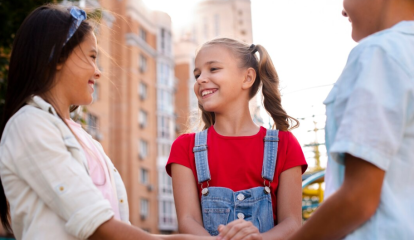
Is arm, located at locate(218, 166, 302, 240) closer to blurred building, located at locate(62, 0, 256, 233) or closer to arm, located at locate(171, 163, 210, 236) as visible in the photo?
arm, located at locate(171, 163, 210, 236)

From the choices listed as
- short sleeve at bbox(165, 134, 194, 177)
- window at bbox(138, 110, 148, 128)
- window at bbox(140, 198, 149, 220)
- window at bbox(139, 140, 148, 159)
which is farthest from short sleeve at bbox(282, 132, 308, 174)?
window at bbox(138, 110, 148, 128)

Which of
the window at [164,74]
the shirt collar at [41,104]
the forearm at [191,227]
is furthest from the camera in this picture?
the window at [164,74]

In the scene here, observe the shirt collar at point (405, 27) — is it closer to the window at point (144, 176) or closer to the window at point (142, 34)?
the window at point (144, 176)

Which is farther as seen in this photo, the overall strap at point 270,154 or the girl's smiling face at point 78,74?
the overall strap at point 270,154

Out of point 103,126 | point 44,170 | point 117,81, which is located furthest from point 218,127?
point 117,81

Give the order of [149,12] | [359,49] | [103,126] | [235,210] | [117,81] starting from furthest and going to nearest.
Result: [149,12]
[117,81]
[103,126]
[235,210]
[359,49]

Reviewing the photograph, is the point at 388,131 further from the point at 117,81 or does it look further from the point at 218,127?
the point at 117,81

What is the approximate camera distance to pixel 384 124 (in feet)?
5.15

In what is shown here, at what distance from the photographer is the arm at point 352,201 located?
1580mm

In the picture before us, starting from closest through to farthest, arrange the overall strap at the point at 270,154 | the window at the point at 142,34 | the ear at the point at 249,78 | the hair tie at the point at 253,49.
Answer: the overall strap at the point at 270,154, the ear at the point at 249,78, the hair tie at the point at 253,49, the window at the point at 142,34

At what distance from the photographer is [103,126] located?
32344 millimetres

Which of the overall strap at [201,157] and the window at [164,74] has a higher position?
the overall strap at [201,157]

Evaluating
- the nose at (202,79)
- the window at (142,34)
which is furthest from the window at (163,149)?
the nose at (202,79)

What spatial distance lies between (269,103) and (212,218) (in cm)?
84
